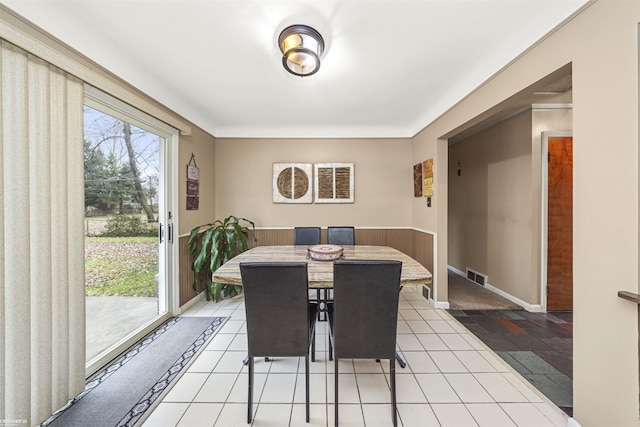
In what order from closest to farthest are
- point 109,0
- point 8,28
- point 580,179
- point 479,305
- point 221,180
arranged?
point 8,28
point 580,179
point 109,0
point 479,305
point 221,180

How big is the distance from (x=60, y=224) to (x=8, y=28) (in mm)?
1028

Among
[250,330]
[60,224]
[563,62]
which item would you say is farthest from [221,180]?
[563,62]

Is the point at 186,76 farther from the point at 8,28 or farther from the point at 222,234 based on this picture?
the point at 222,234

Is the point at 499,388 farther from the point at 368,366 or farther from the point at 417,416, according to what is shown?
the point at 368,366

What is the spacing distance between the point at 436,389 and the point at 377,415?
507 millimetres

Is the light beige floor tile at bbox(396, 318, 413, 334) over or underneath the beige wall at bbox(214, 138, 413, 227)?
underneath

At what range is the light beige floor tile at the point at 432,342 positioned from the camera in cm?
213

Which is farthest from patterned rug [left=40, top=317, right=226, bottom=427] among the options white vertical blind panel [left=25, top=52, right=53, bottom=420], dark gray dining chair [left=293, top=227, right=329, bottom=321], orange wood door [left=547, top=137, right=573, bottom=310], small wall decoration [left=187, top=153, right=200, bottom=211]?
orange wood door [left=547, top=137, right=573, bottom=310]

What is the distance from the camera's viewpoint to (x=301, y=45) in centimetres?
158

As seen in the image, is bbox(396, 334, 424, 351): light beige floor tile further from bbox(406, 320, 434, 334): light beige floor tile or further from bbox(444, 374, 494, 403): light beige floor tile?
bbox(444, 374, 494, 403): light beige floor tile

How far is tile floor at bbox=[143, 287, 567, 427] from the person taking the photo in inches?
56.2

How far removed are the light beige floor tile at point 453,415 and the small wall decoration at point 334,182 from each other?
8.70ft

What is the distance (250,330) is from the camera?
4.68 feet

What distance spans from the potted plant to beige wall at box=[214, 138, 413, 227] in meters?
0.70
